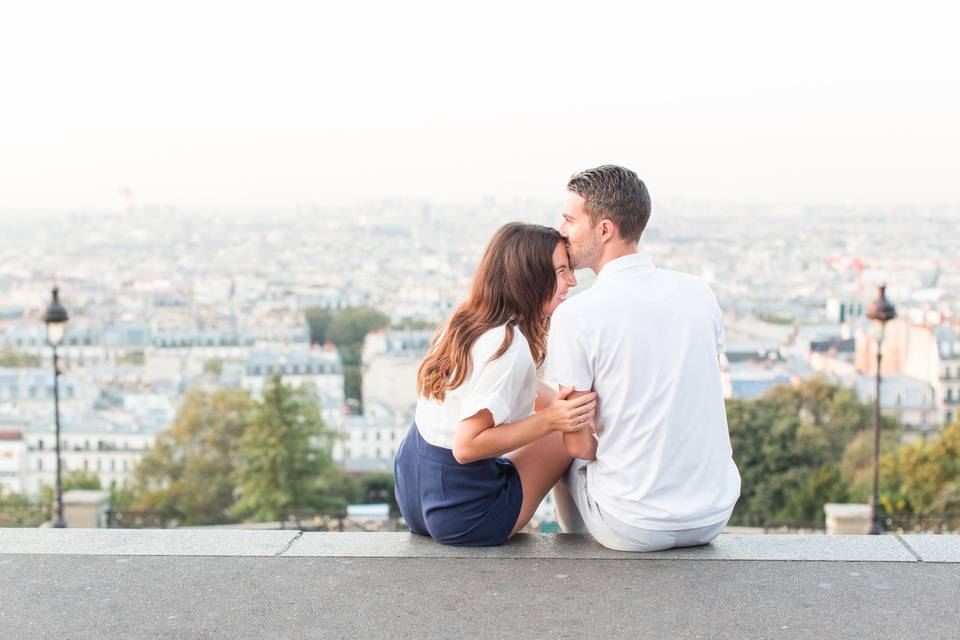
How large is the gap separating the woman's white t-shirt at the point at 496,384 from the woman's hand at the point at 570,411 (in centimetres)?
11

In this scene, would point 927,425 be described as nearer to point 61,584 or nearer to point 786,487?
point 786,487

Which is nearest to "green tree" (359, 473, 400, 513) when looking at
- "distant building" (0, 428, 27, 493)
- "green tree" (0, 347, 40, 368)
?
"distant building" (0, 428, 27, 493)

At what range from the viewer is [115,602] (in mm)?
2764

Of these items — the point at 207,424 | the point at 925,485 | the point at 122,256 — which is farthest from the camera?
the point at 122,256

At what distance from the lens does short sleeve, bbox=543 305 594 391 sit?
2.74 m

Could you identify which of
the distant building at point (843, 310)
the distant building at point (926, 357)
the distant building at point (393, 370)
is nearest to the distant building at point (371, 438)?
the distant building at point (393, 370)

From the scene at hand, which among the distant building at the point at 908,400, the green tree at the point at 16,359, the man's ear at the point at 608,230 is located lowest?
the green tree at the point at 16,359

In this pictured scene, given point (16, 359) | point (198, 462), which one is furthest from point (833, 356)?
point (16, 359)

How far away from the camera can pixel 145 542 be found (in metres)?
3.23

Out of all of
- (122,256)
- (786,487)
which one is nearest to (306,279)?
(122,256)

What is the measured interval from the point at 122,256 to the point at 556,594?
12489cm

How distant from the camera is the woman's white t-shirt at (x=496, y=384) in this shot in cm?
283

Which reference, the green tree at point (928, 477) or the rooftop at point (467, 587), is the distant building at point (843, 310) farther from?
the rooftop at point (467, 587)

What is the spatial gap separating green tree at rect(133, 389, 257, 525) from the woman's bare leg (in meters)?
25.7
